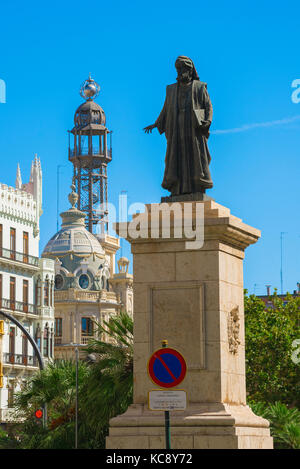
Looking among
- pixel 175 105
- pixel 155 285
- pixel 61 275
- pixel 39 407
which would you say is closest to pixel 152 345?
pixel 155 285

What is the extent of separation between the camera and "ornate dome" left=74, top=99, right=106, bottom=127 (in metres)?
133

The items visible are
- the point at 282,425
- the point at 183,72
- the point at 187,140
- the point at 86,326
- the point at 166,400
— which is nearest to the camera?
the point at 166,400

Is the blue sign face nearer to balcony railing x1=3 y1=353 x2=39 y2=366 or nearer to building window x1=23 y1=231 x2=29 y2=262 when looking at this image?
balcony railing x1=3 y1=353 x2=39 y2=366

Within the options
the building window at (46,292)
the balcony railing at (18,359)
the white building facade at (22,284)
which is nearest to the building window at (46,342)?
the white building facade at (22,284)

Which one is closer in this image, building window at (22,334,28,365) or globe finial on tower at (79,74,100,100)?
building window at (22,334,28,365)

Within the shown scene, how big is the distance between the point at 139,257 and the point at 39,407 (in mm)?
15039

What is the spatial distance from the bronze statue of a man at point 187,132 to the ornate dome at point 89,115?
114515 millimetres

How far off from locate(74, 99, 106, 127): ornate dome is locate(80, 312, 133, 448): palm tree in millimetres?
106135

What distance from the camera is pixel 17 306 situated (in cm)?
7369

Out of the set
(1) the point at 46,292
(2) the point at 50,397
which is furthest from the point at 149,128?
(1) the point at 46,292

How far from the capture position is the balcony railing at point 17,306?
235 feet

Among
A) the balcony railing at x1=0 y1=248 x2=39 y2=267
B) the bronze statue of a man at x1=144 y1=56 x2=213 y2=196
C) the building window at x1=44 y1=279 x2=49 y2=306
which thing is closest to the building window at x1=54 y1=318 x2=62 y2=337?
the building window at x1=44 y1=279 x2=49 y2=306

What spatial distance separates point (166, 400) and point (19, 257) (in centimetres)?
5920

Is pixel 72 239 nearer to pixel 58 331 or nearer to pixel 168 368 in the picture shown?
pixel 58 331
